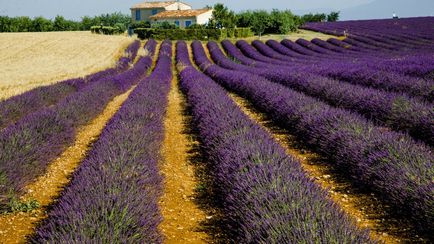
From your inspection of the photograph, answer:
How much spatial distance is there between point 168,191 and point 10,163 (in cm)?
174

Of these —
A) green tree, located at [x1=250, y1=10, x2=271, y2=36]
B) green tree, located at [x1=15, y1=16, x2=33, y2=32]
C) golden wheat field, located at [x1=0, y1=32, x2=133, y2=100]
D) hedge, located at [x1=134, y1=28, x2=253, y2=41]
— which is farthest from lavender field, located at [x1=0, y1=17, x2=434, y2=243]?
green tree, located at [x1=15, y1=16, x2=33, y2=32]

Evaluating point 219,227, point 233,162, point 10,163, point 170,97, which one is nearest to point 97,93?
point 170,97

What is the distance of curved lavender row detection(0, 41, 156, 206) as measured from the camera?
4.49 m

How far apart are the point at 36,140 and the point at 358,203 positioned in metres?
4.14

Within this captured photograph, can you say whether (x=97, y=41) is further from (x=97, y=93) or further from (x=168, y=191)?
(x=168, y=191)

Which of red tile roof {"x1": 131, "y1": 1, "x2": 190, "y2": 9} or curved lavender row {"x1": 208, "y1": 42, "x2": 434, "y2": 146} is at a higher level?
red tile roof {"x1": 131, "y1": 1, "x2": 190, "y2": 9}

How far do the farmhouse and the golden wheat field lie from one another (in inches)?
579

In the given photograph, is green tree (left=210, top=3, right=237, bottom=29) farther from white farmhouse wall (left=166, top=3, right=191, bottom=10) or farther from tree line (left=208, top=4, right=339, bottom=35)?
white farmhouse wall (left=166, top=3, right=191, bottom=10)

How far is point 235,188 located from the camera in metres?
3.82

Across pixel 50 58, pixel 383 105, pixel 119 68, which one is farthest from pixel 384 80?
pixel 50 58

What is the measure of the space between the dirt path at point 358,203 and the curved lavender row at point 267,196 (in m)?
0.36

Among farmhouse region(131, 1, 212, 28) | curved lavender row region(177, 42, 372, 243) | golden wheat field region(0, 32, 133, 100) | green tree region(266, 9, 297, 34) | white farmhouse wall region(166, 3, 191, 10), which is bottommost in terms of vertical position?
golden wheat field region(0, 32, 133, 100)

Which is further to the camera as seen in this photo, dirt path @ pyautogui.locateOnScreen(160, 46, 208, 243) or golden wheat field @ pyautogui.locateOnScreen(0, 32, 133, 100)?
golden wheat field @ pyautogui.locateOnScreen(0, 32, 133, 100)

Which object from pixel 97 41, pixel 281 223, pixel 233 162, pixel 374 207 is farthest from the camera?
pixel 97 41
